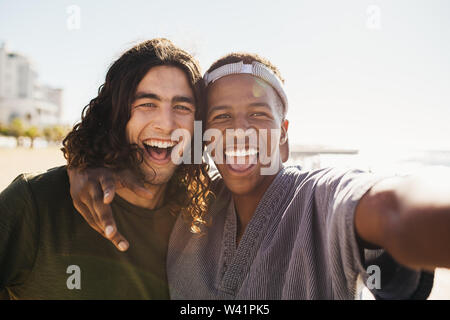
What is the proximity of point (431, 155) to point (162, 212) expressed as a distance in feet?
48.9

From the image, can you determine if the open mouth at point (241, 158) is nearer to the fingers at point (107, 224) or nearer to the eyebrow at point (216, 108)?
the eyebrow at point (216, 108)

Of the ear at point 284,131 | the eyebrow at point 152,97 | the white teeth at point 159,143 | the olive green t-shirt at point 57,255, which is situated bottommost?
the olive green t-shirt at point 57,255

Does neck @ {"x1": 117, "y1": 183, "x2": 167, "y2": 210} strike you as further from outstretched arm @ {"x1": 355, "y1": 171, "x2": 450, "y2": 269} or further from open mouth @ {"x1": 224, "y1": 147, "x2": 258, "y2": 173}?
outstretched arm @ {"x1": 355, "y1": 171, "x2": 450, "y2": 269}

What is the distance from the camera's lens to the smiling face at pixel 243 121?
2.09 m

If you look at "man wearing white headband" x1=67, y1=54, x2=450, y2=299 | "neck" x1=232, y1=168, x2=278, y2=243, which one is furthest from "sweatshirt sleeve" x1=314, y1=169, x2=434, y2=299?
"neck" x1=232, y1=168, x2=278, y2=243

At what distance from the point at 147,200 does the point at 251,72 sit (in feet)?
3.93

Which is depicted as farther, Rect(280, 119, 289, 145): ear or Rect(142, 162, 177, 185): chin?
Rect(280, 119, 289, 145): ear

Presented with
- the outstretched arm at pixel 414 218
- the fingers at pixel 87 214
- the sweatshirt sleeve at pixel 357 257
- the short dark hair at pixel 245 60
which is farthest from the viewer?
the short dark hair at pixel 245 60

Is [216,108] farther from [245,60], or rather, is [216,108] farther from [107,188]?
[107,188]

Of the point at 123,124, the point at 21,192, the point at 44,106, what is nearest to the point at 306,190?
the point at 123,124

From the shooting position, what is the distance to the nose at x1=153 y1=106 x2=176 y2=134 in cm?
205

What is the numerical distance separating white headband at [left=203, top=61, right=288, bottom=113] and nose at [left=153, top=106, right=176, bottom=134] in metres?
0.43

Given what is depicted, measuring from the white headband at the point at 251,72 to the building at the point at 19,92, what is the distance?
7388 centimetres

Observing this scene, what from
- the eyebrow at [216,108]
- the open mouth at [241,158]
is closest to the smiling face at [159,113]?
the eyebrow at [216,108]
